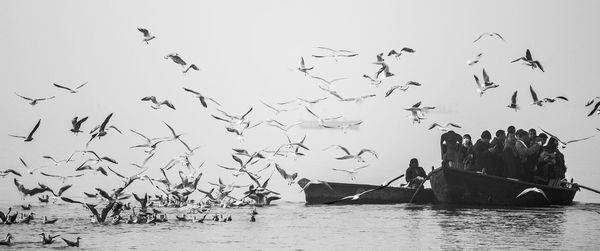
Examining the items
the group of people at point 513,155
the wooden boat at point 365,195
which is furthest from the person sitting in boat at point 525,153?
the wooden boat at point 365,195

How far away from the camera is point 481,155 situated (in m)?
38.3

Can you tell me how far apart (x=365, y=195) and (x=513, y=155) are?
620 cm

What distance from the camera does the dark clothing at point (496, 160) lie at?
3797cm

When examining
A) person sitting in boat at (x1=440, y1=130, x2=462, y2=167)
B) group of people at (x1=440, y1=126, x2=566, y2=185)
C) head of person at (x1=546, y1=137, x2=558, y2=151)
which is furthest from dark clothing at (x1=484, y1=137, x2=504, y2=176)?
head of person at (x1=546, y1=137, x2=558, y2=151)

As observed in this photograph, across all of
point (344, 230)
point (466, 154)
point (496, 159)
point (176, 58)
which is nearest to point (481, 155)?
point (496, 159)

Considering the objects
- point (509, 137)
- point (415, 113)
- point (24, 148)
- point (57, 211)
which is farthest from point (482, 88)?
point (24, 148)

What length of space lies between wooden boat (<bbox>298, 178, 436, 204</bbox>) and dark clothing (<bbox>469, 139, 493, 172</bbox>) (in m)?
2.91

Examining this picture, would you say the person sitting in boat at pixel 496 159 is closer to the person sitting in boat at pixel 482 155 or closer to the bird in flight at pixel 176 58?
the person sitting in boat at pixel 482 155

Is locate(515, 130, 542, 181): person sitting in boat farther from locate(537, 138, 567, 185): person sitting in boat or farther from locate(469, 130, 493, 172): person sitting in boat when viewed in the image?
locate(469, 130, 493, 172): person sitting in boat

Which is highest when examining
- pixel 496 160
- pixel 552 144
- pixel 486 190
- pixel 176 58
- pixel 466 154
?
pixel 176 58

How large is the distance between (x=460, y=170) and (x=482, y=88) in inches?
255

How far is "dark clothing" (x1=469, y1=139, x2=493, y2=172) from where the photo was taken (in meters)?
38.1

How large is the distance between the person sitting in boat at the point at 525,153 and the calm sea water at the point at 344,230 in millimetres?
1720

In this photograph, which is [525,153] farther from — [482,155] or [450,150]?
[450,150]
